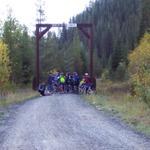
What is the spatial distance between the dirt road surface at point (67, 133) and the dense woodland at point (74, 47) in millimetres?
25274

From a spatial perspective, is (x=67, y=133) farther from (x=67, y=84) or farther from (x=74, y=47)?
(x=74, y=47)

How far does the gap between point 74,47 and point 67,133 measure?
97883 mm

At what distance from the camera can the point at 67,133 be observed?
13023 millimetres

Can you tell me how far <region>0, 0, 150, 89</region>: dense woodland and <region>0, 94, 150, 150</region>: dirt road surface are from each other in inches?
995

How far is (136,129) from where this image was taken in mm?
→ 13938

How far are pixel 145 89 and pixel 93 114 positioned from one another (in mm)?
2053

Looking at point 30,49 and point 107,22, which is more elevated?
point 107,22

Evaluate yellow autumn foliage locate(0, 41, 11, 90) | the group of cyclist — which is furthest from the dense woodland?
the group of cyclist

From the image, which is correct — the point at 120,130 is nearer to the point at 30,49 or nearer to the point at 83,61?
the point at 30,49

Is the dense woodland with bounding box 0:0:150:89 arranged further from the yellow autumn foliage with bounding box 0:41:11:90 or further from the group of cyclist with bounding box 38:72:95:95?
the group of cyclist with bounding box 38:72:95:95

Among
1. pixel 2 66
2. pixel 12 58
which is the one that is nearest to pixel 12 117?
pixel 2 66

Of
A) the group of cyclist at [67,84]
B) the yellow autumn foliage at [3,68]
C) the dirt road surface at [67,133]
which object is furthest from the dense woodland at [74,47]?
the dirt road surface at [67,133]

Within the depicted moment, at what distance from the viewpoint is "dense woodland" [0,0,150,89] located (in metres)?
59.9

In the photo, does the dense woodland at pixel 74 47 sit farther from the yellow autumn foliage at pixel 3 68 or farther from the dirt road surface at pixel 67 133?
the dirt road surface at pixel 67 133
